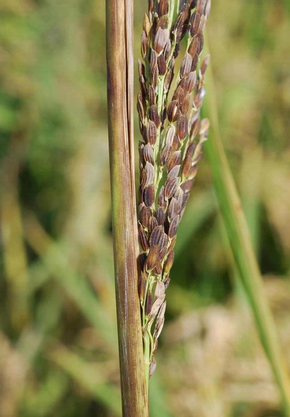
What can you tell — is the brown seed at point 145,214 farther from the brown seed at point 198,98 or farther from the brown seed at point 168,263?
the brown seed at point 198,98

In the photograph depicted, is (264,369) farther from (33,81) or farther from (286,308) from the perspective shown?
(33,81)

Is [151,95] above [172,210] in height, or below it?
above

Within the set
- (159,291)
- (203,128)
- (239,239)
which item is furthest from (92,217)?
(159,291)

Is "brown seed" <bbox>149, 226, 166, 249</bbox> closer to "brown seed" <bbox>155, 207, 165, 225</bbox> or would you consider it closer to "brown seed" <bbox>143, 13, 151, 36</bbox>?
"brown seed" <bbox>155, 207, 165, 225</bbox>

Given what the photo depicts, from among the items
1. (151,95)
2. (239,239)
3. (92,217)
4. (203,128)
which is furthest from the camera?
(92,217)

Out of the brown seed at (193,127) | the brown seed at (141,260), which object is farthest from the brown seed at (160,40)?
the brown seed at (141,260)

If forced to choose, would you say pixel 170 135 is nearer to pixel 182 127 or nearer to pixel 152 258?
pixel 182 127
